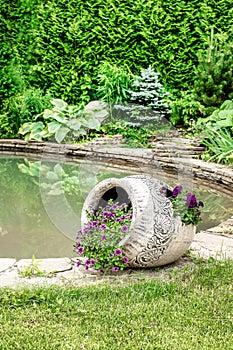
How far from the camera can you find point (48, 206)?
426 centimetres

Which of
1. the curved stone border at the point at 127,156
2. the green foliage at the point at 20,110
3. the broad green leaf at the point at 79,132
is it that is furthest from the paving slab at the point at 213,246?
the green foliage at the point at 20,110

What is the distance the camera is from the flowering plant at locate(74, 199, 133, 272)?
9.95ft

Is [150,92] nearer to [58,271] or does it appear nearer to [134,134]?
[134,134]

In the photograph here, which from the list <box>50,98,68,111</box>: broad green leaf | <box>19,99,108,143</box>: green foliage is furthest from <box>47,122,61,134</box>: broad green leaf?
<box>50,98,68,111</box>: broad green leaf

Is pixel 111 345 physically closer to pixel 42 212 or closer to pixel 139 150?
pixel 42 212

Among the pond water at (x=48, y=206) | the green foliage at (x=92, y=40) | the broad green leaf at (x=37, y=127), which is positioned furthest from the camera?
the green foliage at (x=92, y=40)

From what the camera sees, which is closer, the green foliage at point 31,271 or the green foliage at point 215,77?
the green foliage at point 31,271

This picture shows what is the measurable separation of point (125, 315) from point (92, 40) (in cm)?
798

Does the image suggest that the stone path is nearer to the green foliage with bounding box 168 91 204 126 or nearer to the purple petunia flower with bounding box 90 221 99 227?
the purple petunia flower with bounding box 90 221 99 227

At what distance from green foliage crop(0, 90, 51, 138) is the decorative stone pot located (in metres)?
6.34

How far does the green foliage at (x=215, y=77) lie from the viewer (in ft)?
26.2

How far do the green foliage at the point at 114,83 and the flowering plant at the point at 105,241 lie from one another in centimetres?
610

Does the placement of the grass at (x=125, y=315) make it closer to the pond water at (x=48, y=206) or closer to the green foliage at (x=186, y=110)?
the pond water at (x=48, y=206)

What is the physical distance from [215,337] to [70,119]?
6.97 m
